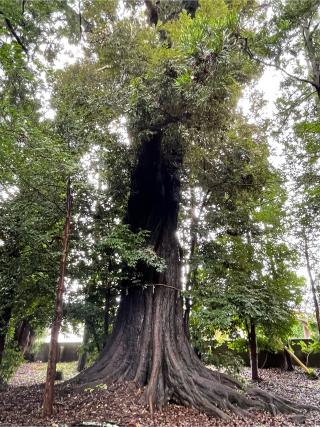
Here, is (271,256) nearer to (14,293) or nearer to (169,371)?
(169,371)

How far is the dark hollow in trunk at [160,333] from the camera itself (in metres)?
5.53

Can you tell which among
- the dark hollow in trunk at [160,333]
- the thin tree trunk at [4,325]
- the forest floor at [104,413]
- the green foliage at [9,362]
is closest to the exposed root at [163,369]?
the dark hollow in trunk at [160,333]

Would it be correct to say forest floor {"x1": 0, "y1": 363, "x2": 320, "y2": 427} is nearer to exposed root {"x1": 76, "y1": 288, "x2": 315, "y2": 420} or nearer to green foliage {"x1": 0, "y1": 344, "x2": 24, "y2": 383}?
exposed root {"x1": 76, "y1": 288, "x2": 315, "y2": 420}

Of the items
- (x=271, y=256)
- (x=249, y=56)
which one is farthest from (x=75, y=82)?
(x=271, y=256)

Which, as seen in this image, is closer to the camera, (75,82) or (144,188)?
(75,82)

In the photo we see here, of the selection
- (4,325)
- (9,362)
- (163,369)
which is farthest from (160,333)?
(9,362)

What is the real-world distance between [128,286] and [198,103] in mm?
3888

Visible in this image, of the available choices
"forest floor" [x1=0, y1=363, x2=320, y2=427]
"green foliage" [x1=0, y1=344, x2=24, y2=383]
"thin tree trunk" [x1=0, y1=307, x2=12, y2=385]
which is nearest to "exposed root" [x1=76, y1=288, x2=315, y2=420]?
"forest floor" [x1=0, y1=363, x2=320, y2=427]

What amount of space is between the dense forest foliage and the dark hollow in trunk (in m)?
0.03

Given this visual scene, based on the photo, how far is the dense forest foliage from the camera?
5.21 meters

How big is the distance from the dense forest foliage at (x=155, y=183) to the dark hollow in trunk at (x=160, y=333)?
1.1 inches

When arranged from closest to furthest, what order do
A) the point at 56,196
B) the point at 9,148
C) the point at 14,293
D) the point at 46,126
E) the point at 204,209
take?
1. the point at 9,148
2. the point at 46,126
3. the point at 56,196
4. the point at 14,293
5. the point at 204,209

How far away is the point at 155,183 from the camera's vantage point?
770 centimetres

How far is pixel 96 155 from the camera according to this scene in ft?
17.9
